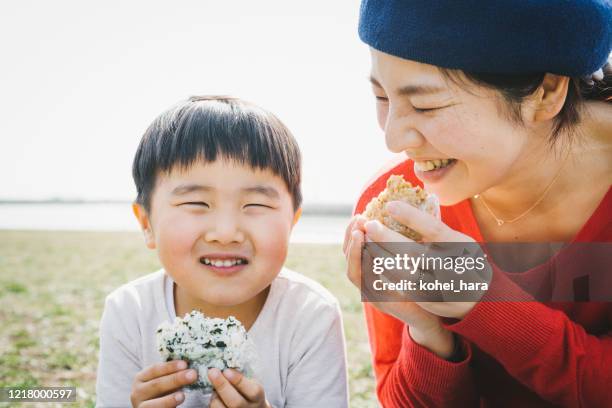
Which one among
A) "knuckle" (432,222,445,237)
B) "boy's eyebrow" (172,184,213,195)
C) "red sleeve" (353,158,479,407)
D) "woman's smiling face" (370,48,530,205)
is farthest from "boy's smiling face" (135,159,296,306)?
"knuckle" (432,222,445,237)

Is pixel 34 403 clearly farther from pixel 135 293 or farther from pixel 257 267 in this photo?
pixel 257 267

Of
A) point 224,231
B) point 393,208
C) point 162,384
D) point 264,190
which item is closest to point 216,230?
point 224,231

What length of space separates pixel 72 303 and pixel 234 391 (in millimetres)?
4564

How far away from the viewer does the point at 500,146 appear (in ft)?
7.07

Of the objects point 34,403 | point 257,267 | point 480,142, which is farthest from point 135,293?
point 480,142

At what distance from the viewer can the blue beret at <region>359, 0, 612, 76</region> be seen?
6.37 feet

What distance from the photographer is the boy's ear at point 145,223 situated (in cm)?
266

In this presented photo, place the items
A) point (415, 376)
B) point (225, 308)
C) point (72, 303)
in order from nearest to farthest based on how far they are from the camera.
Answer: point (415, 376) < point (225, 308) < point (72, 303)

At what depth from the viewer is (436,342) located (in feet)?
7.68

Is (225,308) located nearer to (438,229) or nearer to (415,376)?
(415,376)

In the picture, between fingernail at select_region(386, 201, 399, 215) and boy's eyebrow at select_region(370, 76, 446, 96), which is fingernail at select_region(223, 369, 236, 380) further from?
boy's eyebrow at select_region(370, 76, 446, 96)

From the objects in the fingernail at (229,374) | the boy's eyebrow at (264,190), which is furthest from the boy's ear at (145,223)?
the fingernail at (229,374)

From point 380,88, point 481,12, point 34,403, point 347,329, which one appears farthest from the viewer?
point 347,329

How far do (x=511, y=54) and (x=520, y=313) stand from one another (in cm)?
88
